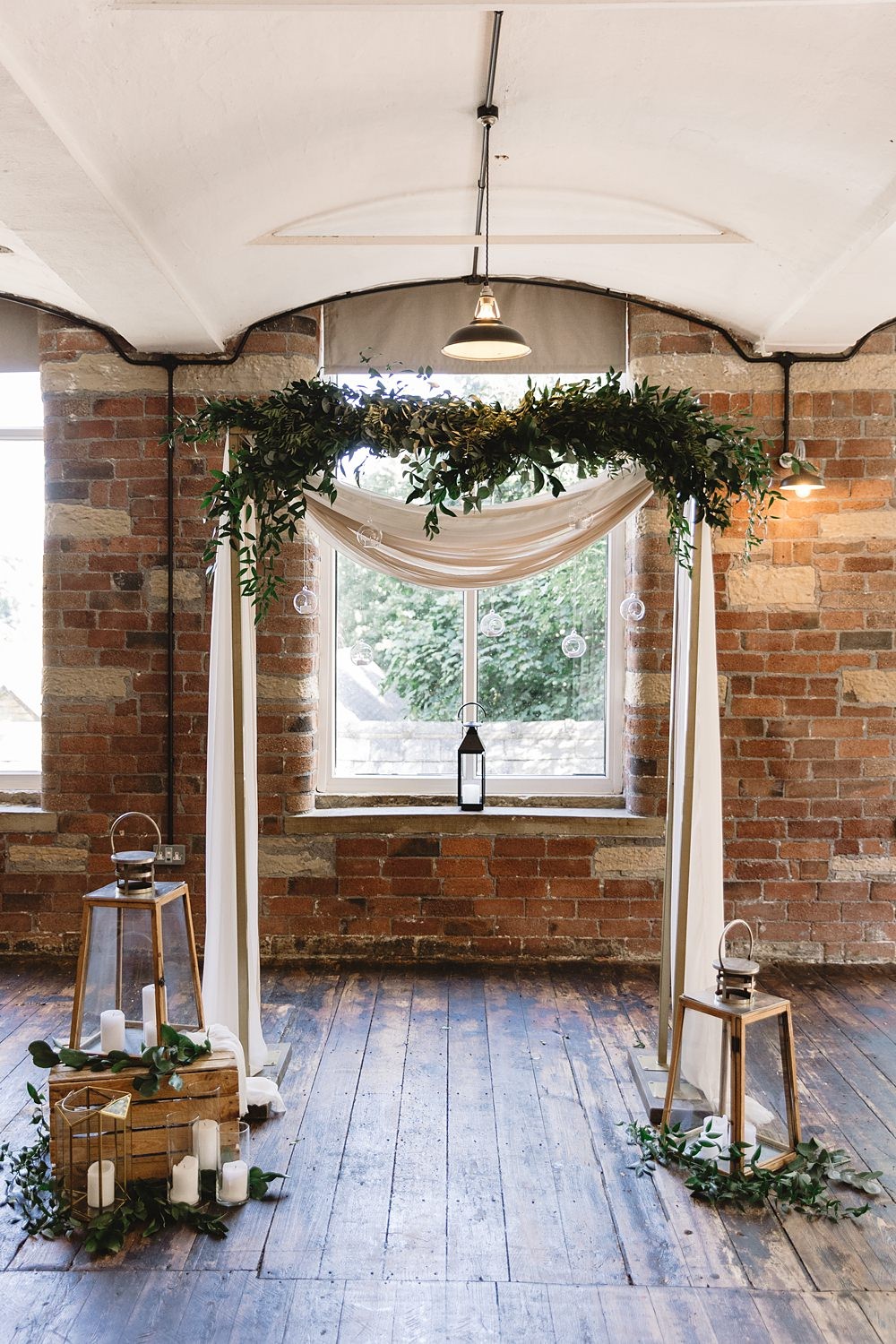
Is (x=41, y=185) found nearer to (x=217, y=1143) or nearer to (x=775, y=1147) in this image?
(x=217, y=1143)

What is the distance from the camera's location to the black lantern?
4.62 meters

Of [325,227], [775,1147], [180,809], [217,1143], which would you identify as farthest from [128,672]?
[775,1147]

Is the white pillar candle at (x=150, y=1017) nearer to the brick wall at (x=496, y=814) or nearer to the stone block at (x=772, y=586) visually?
the brick wall at (x=496, y=814)

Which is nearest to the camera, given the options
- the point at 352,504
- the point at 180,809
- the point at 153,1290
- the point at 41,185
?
the point at 153,1290

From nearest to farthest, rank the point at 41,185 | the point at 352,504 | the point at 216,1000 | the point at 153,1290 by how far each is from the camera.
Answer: the point at 153,1290
the point at 41,185
the point at 216,1000
the point at 352,504

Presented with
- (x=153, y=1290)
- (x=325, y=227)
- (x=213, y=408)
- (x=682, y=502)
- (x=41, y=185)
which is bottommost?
(x=153, y=1290)

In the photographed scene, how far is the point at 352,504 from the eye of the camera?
357 centimetres

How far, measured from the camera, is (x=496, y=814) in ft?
14.9

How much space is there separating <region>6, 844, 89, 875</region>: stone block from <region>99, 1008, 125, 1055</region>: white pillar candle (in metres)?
1.84

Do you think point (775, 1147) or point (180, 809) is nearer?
point (775, 1147)

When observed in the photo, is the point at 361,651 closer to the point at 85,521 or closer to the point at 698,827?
the point at 85,521

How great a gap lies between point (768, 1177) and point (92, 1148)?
1.71 meters

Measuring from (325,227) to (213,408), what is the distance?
34.6 inches

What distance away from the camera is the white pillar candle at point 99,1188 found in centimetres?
260
